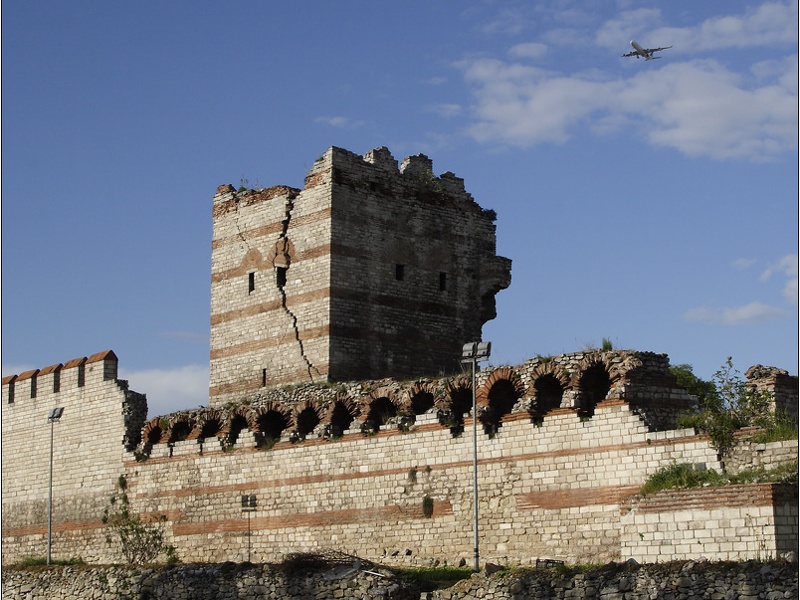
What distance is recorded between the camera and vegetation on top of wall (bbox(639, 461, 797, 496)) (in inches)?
850

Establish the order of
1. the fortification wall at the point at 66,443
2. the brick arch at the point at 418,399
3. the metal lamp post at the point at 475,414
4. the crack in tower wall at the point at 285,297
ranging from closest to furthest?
the metal lamp post at the point at 475,414 < the brick arch at the point at 418,399 < the crack in tower wall at the point at 285,297 < the fortification wall at the point at 66,443

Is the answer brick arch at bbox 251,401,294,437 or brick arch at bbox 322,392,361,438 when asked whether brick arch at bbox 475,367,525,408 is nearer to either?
brick arch at bbox 322,392,361,438

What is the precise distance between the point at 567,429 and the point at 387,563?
4531mm

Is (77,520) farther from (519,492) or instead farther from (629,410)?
(629,410)

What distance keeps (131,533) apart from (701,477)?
46.6ft

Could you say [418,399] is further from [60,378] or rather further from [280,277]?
[60,378]

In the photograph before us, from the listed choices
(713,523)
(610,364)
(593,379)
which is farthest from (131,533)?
(713,523)

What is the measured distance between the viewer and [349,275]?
3231 cm

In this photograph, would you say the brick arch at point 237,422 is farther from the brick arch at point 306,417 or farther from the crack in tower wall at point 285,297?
the crack in tower wall at point 285,297

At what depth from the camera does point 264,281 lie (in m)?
33.4

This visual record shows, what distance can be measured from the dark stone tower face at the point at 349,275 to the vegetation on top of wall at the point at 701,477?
10.0 meters

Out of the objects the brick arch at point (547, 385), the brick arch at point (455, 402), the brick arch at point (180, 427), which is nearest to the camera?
the brick arch at point (547, 385)

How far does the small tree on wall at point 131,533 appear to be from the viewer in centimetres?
3161

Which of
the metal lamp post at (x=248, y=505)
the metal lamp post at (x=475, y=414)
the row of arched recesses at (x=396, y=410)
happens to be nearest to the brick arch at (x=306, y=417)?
the row of arched recesses at (x=396, y=410)
